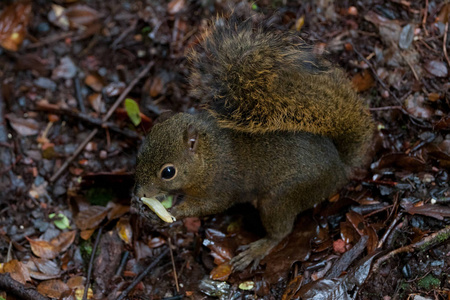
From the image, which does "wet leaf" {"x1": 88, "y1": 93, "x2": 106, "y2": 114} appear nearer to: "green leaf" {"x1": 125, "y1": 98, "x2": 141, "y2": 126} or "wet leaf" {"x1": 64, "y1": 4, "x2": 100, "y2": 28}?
"green leaf" {"x1": 125, "y1": 98, "x2": 141, "y2": 126}

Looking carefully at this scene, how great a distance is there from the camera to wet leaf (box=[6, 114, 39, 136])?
4.46 metres

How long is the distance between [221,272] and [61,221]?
56.0 inches

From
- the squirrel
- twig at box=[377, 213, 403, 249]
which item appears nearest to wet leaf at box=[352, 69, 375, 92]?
the squirrel

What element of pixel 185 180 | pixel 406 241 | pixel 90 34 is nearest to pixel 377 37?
pixel 406 241

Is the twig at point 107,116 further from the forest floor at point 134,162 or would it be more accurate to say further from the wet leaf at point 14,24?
the wet leaf at point 14,24

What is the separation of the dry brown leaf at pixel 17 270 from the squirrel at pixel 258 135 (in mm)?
1001

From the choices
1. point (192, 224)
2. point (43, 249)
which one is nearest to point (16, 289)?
point (43, 249)

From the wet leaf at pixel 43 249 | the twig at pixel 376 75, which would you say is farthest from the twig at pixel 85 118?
the twig at pixel 376 75

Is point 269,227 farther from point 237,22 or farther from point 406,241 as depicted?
point 237,22

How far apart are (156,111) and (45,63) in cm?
136

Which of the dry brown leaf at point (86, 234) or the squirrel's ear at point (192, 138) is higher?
the squirrel's ear at point (192, 138)

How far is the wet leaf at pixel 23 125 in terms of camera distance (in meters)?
4.46

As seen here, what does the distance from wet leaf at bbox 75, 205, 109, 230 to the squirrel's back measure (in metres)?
1.41

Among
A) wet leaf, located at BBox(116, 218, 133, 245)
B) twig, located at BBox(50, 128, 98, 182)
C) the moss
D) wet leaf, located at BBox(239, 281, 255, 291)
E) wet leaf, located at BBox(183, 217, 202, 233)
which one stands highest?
twig, located at BBox(50, 128, 98, 182)
